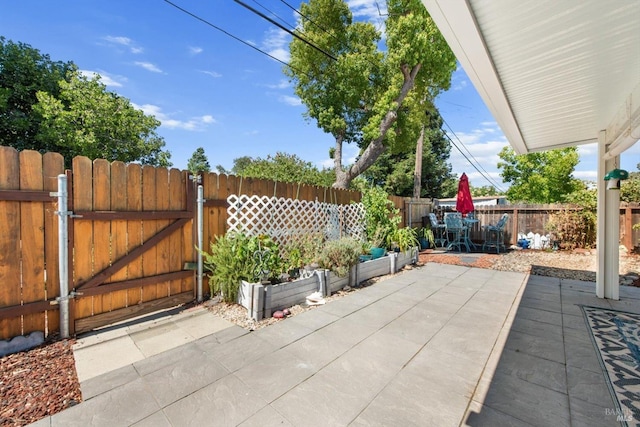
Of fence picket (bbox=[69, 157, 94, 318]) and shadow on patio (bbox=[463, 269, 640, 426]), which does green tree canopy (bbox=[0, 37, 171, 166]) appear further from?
shadow on patio (bbox=[463, 269, 640, 426])

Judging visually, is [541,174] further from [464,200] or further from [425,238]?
[425,238]

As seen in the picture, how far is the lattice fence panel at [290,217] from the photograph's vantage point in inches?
153

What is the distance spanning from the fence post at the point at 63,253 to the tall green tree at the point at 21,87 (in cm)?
1189

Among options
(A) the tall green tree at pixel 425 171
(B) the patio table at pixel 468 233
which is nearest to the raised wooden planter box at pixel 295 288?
(B) the patio table at pixel 468 233

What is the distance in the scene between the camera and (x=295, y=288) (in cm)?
343

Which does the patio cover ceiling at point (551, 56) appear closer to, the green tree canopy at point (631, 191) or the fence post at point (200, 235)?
the fence post at point (200, 235)

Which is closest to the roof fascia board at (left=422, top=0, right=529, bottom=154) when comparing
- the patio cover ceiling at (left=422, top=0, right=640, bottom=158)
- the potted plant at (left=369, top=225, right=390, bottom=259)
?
the patio cover ceiling at (left=422, top=0, right=640, bottom=158)

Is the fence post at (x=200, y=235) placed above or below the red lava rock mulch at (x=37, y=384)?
above

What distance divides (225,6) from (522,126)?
5784 millimetres

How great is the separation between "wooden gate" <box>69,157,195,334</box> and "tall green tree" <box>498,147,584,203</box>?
15789 mm

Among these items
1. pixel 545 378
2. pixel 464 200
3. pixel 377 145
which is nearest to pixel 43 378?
pixel 545 378

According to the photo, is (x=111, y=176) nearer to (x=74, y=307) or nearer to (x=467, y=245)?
(x=74, y=307)

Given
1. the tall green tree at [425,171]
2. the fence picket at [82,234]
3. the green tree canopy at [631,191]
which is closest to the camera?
the fence picket at [82,234]

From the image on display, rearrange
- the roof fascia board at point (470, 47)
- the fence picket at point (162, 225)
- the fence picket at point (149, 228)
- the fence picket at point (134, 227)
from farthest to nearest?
the fence picket at point (162, 225) → the fence picket at point (149, 228) → the fence picket at point (134, 227) → the roof fascia board at point (470, 47)
